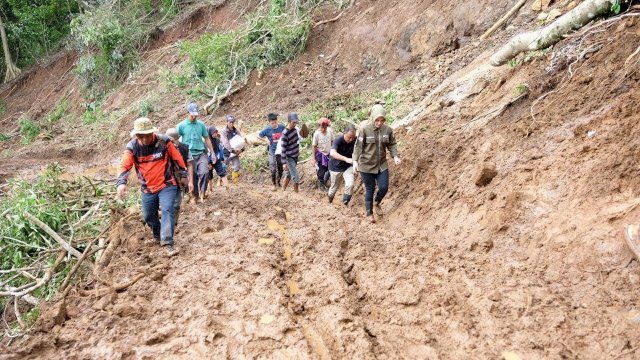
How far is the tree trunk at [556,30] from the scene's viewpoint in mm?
6665

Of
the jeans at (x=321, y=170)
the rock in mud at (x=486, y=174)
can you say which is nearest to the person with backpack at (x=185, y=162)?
the jeans at (x=321, y=170)

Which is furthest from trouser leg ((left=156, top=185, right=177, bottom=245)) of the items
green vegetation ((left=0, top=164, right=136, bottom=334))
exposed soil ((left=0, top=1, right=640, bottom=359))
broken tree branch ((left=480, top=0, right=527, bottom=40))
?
broken tree branch ((left=480, top=0, right=527, bottom=40))

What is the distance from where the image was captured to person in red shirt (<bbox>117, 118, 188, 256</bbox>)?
5.37 m

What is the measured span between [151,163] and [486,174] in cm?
390

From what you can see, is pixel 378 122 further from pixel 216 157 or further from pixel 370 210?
pixel 216 157

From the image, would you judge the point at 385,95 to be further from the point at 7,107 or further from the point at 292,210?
the point at 7,107

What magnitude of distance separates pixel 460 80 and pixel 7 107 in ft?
82.6

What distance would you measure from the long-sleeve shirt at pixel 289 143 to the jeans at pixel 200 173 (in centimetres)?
156

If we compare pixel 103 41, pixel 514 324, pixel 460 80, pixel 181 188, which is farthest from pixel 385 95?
pixel 103 41

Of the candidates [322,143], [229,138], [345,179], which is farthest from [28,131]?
[345,179]

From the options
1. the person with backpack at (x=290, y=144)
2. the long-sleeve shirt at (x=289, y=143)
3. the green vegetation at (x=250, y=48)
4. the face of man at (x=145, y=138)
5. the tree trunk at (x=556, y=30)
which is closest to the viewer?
the face of man at (x=145, y=138)

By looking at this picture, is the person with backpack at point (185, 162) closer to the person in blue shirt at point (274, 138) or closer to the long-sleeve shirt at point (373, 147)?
the long-sleeve shirt at point (373, 147)

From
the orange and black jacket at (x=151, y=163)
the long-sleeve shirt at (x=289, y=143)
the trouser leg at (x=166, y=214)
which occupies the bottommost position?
the long-sleeve shirt at (x=289, y=143)

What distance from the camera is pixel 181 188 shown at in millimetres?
5953
